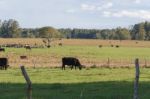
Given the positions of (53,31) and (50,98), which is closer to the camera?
(50,98)

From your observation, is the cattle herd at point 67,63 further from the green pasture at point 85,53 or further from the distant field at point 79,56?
the green pasture at point 85,53

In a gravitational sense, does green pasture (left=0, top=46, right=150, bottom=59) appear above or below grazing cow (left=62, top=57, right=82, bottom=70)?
below

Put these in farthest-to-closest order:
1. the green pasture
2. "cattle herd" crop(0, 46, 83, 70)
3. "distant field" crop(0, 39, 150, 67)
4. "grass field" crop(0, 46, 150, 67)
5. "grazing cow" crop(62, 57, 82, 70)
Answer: the green pasture < "distant field" crop(0, 39, 150, 67) < "grass field" crop(0, 46, 150, 67) < "grazing cow" crop(62, 57, 82, 70) < "cattle herd" crop(0, 46, 83, 70)

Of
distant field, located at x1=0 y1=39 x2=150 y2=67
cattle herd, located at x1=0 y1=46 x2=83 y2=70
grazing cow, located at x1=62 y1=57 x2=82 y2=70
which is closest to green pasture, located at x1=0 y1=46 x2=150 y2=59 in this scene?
distant field, located at x1=0 y1=39 x2=150 y2=67

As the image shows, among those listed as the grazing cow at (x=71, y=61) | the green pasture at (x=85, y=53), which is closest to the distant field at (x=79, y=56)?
the green pasture at (x=85, y=53)

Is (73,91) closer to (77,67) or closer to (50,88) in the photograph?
(50,88)

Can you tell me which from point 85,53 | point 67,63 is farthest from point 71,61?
point 85,53

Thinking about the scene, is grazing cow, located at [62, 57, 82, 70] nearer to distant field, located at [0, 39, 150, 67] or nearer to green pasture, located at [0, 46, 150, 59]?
distant field, located at [0, 39, 150, 67]

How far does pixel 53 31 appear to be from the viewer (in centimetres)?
17488

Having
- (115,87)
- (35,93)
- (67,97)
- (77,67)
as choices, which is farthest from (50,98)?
(77,67)

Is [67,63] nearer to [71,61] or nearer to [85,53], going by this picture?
[71,61]

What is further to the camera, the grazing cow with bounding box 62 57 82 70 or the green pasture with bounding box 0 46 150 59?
→ the green pasture with bounding box 0 46 150 59

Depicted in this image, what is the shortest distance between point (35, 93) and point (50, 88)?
2.47 metres

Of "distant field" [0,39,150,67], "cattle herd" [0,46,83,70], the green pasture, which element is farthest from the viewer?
the green pasture
